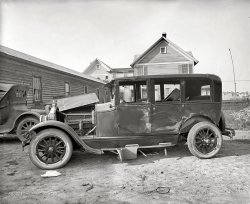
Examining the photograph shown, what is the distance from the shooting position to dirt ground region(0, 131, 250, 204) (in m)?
2.74

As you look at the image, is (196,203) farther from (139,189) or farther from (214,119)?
(214,119)

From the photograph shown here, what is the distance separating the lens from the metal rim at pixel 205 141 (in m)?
4.43

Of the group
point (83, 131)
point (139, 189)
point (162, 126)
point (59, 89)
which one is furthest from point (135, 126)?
point (59, 89)

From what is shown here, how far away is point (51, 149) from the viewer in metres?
4.05

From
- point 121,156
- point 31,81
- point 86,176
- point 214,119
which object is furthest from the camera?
point 31,81

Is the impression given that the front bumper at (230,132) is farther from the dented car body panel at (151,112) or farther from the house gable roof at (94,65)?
the house gable roof at (94,65)

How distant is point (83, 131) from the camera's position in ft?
15.3

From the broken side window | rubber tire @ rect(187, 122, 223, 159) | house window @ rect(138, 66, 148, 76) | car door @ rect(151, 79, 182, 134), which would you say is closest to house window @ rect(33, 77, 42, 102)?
the broken side window

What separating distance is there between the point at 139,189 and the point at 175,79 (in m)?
2.47

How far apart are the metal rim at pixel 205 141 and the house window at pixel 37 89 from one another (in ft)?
31.5

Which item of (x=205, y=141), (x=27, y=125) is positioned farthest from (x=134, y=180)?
(x=27, y=125)

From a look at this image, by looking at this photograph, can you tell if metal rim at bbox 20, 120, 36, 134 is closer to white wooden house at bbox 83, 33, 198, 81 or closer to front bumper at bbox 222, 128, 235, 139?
front bumper at bbox 222, 128, 235, 139

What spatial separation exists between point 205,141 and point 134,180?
77.0 inches

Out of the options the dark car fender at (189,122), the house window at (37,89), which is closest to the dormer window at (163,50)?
the house window at (37,89)
